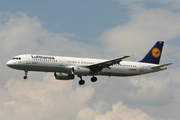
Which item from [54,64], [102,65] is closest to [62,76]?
[54,64]

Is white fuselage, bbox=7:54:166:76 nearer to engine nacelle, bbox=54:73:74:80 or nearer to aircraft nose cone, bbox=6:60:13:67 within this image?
aircraft nose cone, bbox=6:60:13:67

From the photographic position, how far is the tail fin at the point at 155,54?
105m

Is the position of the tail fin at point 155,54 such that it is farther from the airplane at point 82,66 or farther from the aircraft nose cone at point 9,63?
the aircraft nose cone at point 9,63

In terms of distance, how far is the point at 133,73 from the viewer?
330 feet

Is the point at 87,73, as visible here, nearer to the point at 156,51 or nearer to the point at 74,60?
the point at 74,60

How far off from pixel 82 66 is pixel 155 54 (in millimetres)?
18688

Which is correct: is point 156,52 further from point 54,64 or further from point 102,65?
point 54,64

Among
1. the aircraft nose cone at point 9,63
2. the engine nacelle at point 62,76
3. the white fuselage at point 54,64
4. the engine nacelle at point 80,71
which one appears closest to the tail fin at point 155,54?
the white fuselage at point 54,64

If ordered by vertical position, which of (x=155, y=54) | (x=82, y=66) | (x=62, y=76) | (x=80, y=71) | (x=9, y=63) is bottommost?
(x=62, y=76)

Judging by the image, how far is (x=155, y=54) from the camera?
4188 inches

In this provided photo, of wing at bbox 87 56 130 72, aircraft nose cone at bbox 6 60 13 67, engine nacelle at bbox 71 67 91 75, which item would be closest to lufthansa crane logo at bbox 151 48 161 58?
wing at bbox 87 56 130 72

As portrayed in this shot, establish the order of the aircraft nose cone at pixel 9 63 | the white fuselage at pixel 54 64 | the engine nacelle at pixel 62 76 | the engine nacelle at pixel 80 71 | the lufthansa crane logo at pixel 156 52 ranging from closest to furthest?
the white fuselage at pixel 54 64, the aircraft nose cone at pixel 9 63, the engine nacelle at pixel 80 71, the engine nacelle at pixel 62 76, the lufthansa crane logo at pixel 156 52

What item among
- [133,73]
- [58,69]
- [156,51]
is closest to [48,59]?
[58,69]

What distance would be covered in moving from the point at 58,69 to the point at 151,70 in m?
19.6
